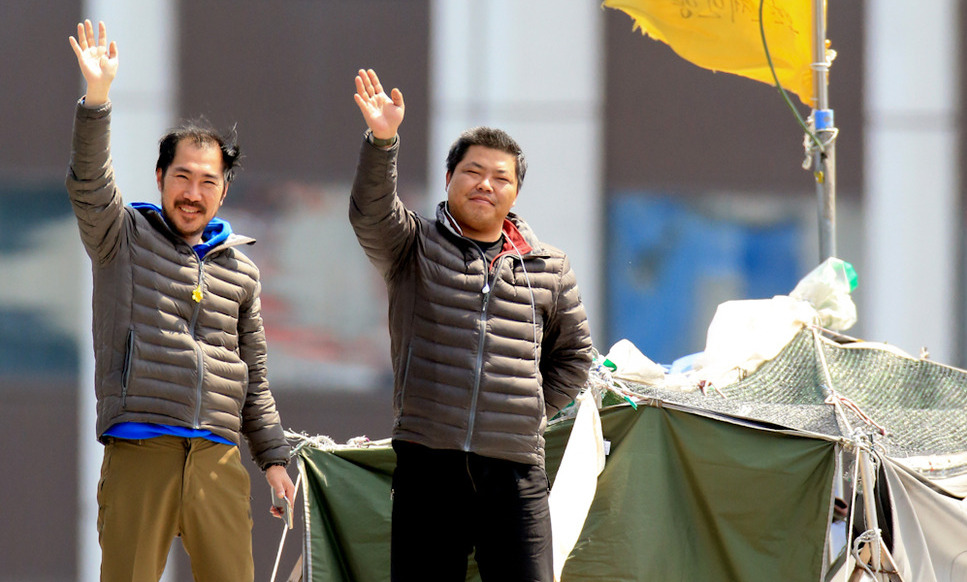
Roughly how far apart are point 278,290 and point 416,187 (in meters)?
0.98

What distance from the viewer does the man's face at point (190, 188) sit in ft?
9.38

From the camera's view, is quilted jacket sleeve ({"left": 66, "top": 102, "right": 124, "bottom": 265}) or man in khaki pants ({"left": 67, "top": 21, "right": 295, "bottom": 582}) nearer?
quilted jacket sleeve ({"left": 66, "top": 102, "right": 124, "bottom": 265})

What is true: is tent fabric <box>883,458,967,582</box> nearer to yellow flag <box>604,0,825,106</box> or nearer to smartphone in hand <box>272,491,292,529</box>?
→ smartphone in hand <box>272,491,292,529</box>

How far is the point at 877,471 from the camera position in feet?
10.7

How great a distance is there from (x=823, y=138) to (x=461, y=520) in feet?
8.89

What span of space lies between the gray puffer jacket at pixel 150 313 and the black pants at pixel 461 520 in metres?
0.50

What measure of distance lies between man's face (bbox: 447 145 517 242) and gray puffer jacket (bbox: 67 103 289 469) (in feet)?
2.06

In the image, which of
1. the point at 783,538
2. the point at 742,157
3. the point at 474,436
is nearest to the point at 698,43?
the point at 742,157

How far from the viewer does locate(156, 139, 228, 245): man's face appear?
2.86 m

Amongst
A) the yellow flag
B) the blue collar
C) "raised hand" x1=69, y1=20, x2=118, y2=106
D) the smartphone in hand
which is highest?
the yellow flag

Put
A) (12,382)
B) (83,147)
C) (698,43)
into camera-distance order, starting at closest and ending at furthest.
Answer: (83,147) < (698,43) < (12,382)

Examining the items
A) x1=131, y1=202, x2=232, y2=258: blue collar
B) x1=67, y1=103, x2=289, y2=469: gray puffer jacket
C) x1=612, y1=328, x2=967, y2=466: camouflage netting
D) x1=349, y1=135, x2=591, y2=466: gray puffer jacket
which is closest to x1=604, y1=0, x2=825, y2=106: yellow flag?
x1=612, y1=328, x2=967, y2=466: camouflage netting

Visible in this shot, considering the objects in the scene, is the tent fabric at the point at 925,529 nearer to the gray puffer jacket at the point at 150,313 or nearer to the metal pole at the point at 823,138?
the metal pole at the point at 823,138

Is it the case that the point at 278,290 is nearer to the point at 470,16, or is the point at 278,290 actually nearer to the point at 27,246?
the point at 27,246
